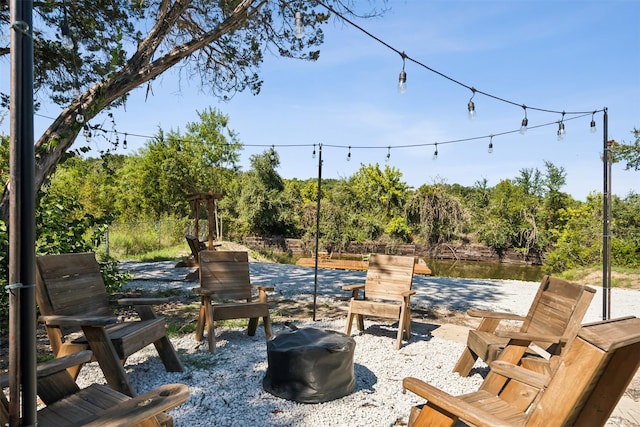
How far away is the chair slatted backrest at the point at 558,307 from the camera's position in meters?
2.93

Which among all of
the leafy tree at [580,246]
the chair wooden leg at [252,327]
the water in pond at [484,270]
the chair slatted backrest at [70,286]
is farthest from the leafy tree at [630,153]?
the chair slatted backrest at [70,286]

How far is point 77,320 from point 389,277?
3312 millimetres

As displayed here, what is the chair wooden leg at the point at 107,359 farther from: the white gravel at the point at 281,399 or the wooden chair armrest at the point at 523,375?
the wooden chair armrest at the point at 523,375

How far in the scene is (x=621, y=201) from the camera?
56.0 ft

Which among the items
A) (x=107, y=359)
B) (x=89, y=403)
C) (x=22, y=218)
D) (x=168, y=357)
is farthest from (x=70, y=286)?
(x=22, y=218)

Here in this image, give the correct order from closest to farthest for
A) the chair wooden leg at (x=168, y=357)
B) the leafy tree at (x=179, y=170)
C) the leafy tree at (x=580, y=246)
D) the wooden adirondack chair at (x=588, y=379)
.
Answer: the wooden adirondack chair at (x=588, y=379), the chair wooden leg at (x=168, y=357), the leafy tree at (x=580, y=246), the leafy tree at (x=179, y=170)

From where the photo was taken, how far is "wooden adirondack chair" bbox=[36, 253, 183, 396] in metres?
2.80

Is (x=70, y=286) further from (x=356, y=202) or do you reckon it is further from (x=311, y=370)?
(x=356, y=202)

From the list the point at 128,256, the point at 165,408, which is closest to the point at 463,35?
the point at 165,408

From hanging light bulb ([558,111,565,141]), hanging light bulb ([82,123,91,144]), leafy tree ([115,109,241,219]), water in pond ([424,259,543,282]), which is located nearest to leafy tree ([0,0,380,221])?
hanging light bulb ([82,123,91,144])

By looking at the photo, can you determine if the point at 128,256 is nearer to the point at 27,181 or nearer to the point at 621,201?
the point at 27,181

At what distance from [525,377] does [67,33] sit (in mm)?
2543

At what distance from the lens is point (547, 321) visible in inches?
127

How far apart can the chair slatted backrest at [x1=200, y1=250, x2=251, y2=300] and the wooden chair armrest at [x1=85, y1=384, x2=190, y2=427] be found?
2805 mm
